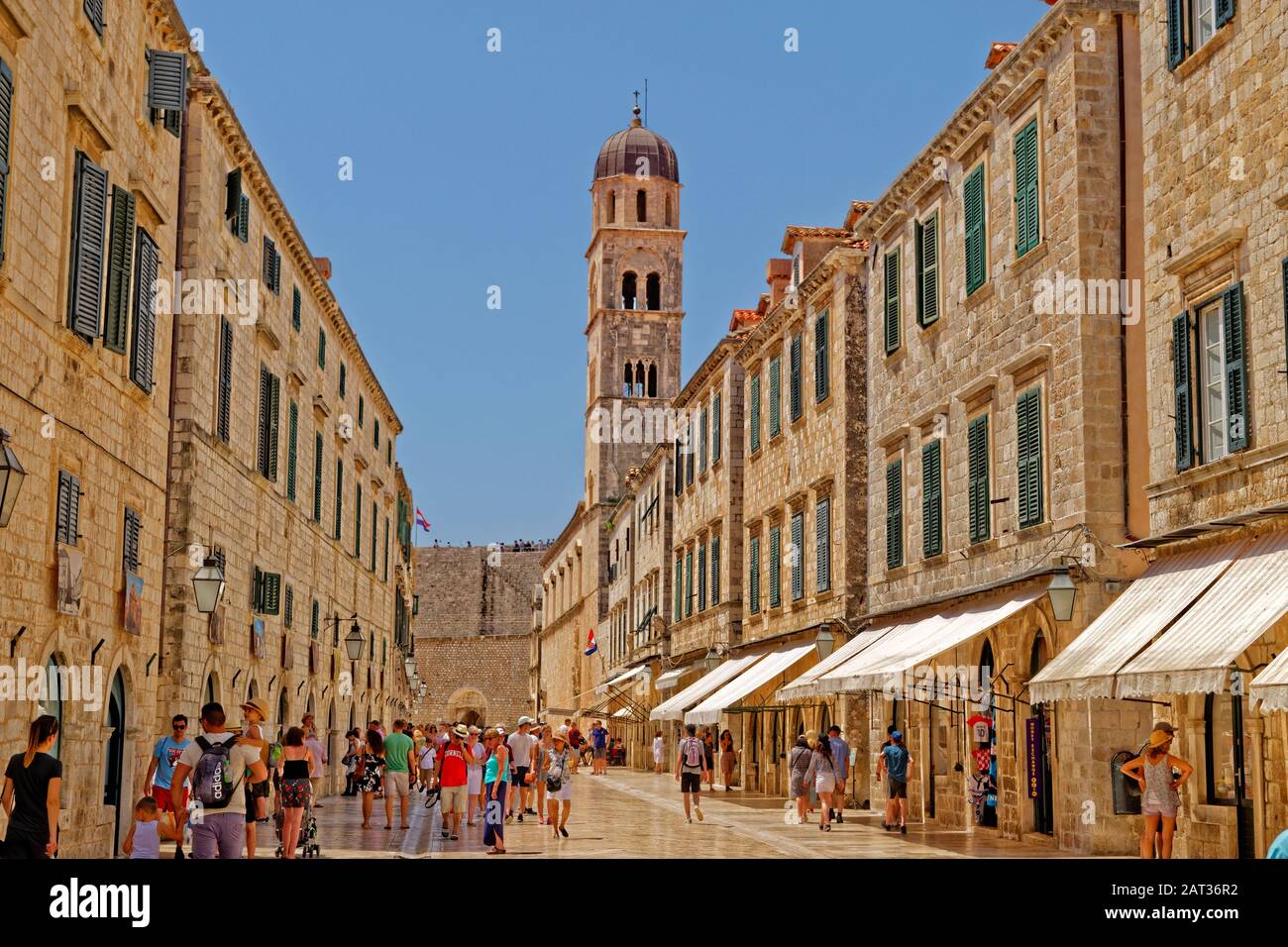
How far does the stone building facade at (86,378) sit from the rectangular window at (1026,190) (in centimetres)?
1015

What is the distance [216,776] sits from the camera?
11.5 metres

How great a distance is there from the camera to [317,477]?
31.0 metres

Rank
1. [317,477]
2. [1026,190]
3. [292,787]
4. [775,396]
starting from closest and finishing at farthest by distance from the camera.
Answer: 1. [292,787]
2. [1026,190]
3. [317,477]
4. [775,396]

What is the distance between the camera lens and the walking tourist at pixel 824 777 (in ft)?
70.0

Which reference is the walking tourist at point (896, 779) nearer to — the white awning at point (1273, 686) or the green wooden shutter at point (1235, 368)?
the green wooden shutter at point (1235, 368)

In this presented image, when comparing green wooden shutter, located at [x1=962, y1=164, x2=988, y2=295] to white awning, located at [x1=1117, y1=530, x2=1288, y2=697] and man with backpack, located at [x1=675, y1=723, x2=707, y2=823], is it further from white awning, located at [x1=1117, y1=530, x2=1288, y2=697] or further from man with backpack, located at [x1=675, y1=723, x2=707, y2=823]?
man with backpack, located at [x1=675, y1=723, x2=707, y2=823]

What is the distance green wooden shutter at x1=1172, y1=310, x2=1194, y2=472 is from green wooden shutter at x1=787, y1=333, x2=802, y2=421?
14614 millimetres

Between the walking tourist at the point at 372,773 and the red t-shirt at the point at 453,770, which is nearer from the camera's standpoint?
the red t-shirt at the point at 453,770

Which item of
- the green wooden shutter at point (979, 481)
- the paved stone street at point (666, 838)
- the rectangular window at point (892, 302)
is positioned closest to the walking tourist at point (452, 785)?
the paved stone street at point (666, 838)

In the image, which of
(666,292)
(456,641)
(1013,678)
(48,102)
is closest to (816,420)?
(1013,678)

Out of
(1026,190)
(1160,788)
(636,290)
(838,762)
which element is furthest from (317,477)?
(636,290)

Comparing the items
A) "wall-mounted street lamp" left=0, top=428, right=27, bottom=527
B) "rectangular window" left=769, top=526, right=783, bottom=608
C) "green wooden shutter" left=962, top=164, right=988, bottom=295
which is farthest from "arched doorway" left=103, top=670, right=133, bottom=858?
"rectangular window" left=769, top=526, right=783, bottom=608

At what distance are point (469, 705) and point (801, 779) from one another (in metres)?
75.0

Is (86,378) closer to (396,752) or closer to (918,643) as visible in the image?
(396,752)
